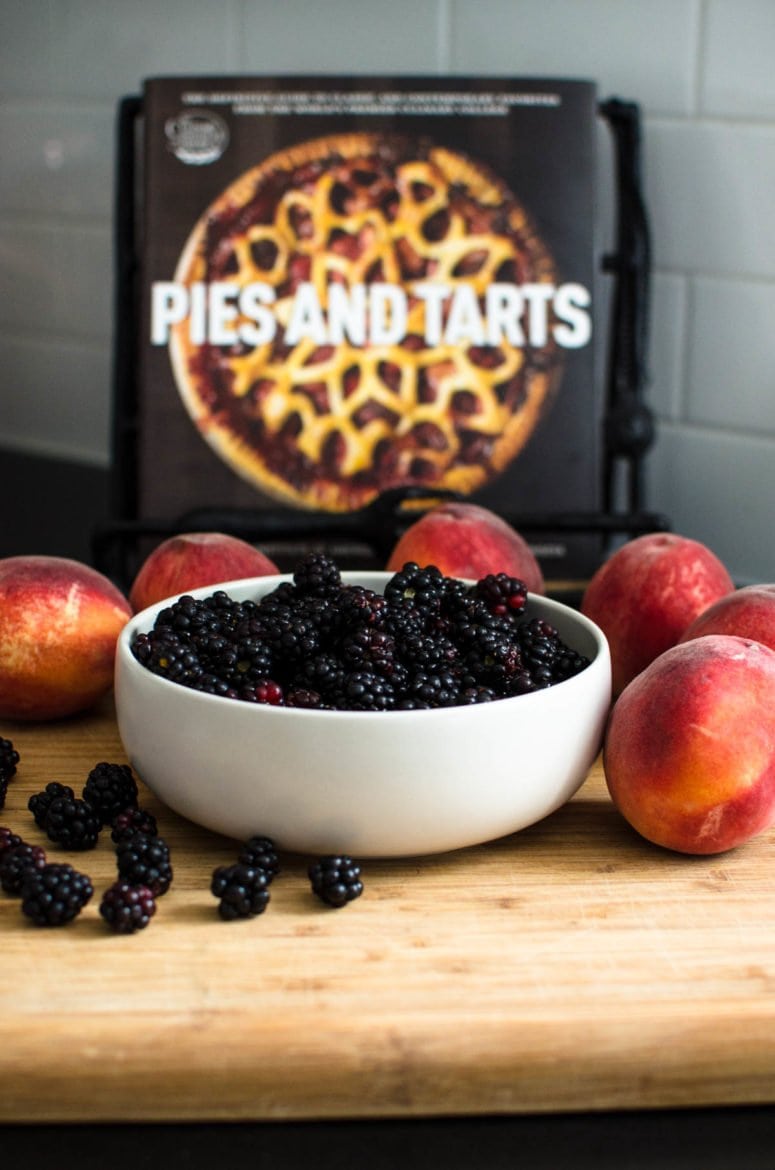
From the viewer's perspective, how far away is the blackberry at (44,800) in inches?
28.5

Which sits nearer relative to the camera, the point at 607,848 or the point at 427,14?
the point at 607,848

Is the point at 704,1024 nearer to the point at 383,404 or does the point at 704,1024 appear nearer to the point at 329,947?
the point at 329,947

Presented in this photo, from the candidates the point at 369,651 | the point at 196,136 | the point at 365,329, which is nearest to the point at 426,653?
the point at 369,651

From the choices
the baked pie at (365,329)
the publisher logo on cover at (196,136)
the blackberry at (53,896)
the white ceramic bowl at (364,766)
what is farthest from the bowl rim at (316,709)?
the publisher logo on cover at (196,136)

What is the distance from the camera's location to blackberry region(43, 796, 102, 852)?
0.70m

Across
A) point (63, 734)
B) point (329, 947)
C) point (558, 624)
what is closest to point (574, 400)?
point (558, 624)

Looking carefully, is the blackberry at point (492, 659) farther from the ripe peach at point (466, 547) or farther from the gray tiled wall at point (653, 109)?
the gray tiled wall at point (653, 109)

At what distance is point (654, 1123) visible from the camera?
589 mm

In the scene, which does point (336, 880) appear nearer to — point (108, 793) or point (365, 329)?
point (108, 793)

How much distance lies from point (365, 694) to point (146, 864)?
13 centimetres

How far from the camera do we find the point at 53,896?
24.9 inches

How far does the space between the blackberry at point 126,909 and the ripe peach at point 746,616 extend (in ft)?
1.20

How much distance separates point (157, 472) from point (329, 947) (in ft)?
2.33

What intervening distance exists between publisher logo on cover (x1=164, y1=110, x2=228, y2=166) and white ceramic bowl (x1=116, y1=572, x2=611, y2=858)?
70 cm
